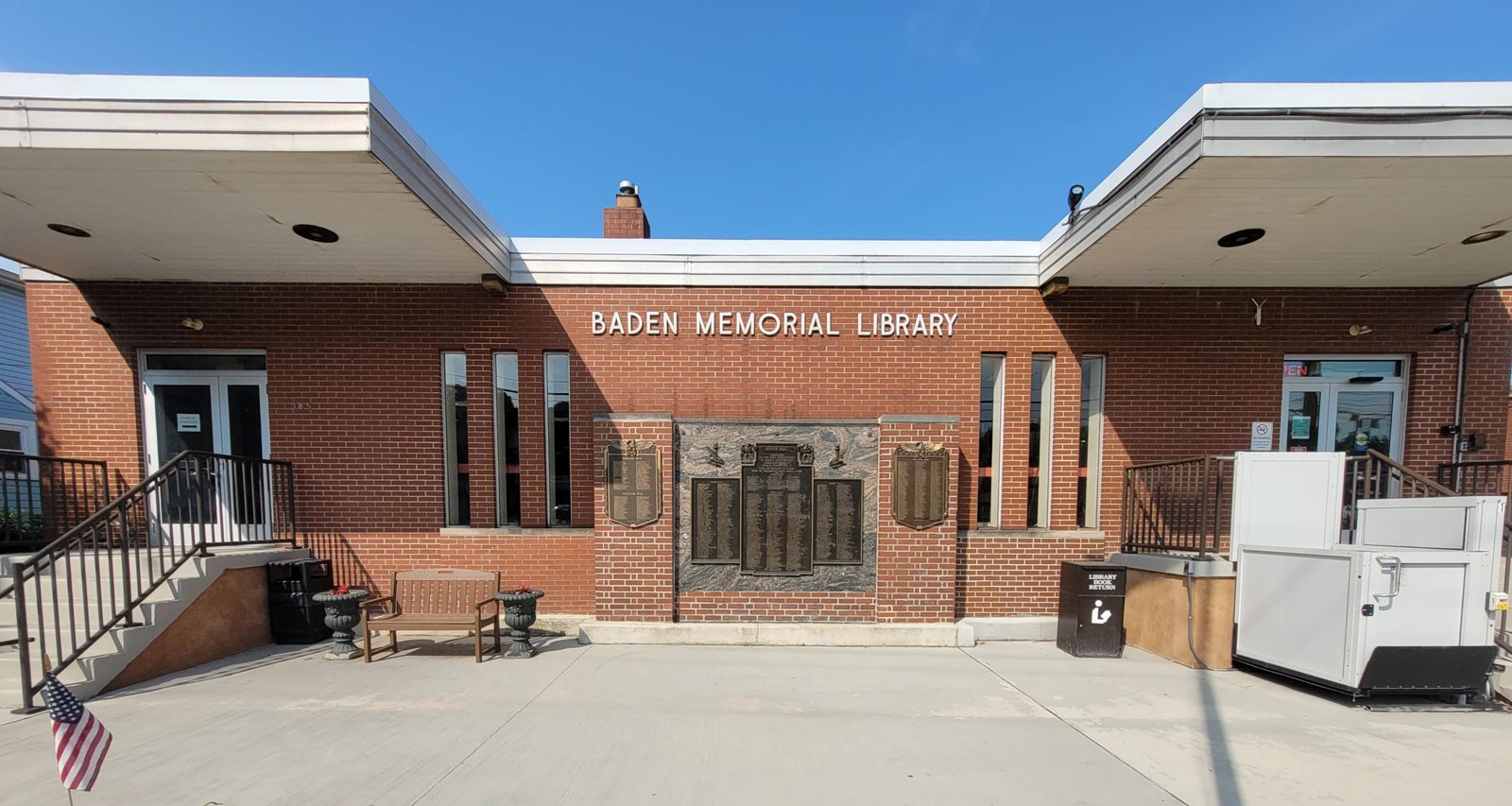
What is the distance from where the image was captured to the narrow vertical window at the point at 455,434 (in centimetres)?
686

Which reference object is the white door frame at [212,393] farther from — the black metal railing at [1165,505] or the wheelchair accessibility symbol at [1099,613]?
the black metal railing at [1165,505]

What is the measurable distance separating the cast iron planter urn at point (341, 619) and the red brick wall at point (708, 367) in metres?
1.05

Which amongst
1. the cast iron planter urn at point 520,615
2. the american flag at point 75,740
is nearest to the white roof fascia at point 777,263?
the cast iron planter urn at point 520,615

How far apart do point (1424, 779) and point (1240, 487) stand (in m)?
2.70

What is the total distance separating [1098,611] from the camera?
5969 mm

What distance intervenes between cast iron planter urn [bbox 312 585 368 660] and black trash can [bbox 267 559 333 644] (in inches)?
19.4

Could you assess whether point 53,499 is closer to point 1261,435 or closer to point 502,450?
point 502,450

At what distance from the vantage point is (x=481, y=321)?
22.0ft

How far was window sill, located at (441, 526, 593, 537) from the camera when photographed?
664 centimetres

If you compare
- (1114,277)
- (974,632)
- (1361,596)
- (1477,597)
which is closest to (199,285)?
(974,632)

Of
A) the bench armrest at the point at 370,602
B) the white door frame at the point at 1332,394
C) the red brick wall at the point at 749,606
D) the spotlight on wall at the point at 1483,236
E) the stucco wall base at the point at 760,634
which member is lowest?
the stucco wall base at the point at 760,634

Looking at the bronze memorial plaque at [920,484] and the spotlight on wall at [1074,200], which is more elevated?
the spotlight on wall at [1074,200]

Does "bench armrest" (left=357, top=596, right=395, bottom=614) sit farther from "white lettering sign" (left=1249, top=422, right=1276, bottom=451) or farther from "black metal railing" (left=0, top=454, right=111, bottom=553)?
"white lettering sign" (left=1249, top=422, right=1276, bottom=451)

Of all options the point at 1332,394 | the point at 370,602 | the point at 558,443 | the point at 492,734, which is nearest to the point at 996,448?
the point at 1332,394
